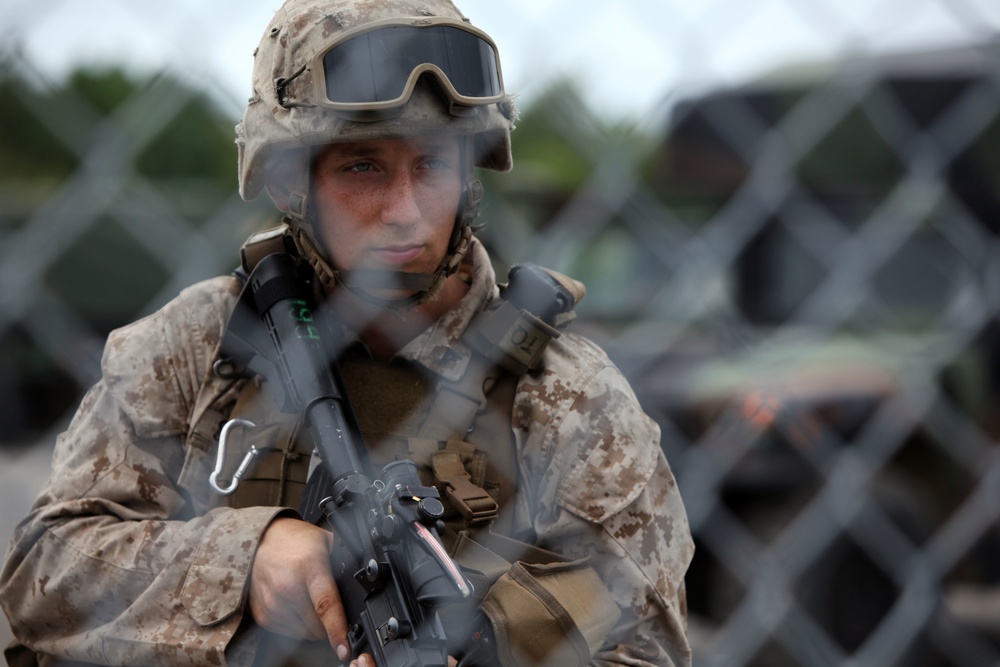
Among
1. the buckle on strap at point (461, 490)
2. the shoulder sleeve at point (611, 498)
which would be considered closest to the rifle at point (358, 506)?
the buckle on strap at point (461, 490)

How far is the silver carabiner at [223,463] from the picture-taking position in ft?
4.66

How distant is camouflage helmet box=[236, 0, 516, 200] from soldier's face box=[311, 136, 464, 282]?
28 millimetres

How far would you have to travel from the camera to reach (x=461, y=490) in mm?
1403

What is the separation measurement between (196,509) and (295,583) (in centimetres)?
29

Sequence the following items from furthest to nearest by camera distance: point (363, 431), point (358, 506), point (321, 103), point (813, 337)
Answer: point (813, 337) < point (363, 431) < point (321, 103) < point (358, 506)

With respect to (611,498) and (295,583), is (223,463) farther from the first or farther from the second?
(611,498)

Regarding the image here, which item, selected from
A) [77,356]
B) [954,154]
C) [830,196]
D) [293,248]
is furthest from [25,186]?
[954,154]

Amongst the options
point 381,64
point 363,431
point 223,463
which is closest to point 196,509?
point 223,463

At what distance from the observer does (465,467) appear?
4.80ft

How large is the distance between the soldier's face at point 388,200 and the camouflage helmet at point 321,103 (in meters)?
0.03

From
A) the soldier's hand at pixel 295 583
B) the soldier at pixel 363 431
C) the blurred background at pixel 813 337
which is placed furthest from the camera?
the blurred background at pixel 813 337

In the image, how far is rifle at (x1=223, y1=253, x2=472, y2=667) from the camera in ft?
3.78

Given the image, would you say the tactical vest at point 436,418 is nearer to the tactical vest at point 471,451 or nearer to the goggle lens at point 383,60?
the tactical vest at point 471,451

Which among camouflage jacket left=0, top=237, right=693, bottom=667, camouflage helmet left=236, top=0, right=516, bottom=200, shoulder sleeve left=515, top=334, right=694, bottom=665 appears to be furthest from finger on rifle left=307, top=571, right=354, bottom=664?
camouflage helmet left=236, top=0, right=516, bottom=200
